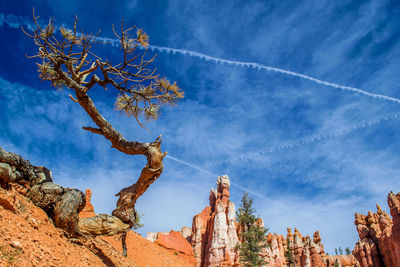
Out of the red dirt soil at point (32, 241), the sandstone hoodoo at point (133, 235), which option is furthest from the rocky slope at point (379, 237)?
the red dirt soil at point (32, 241)

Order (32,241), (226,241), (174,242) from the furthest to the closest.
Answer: (174,242) → (226,241) → (32,241)

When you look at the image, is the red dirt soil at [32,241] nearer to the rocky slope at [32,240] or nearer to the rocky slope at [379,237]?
the rocky slope at [32,240]

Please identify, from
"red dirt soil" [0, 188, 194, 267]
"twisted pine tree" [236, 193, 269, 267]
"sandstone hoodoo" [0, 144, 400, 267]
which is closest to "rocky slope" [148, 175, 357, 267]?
"sandstone hoodoo" [0, 144, 400, 267]

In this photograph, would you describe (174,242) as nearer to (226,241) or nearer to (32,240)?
(226,241)

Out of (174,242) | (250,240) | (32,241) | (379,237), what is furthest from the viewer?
(379,237)

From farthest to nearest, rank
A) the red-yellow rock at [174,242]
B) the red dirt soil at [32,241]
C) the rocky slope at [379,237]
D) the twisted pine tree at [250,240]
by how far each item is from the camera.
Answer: the red-yellow rock at [174,242] → the rocky slope at [379,237] → the twisted pine tree at [250,240] → the red dirt soil at [32,241]

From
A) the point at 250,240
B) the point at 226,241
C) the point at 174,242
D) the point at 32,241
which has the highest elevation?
the point at 226,241


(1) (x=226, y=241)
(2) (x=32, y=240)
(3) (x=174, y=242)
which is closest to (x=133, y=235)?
(3) (x=174, y=242)

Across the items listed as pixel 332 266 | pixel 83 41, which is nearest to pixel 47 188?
pixel 83 41

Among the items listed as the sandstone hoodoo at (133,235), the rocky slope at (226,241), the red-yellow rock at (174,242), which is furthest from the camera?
the red-yellow rock at (174,242)

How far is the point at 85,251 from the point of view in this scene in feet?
18.2

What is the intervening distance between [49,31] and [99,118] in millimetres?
2607

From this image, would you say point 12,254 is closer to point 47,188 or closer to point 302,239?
point 47,188

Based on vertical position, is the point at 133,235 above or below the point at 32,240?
above
